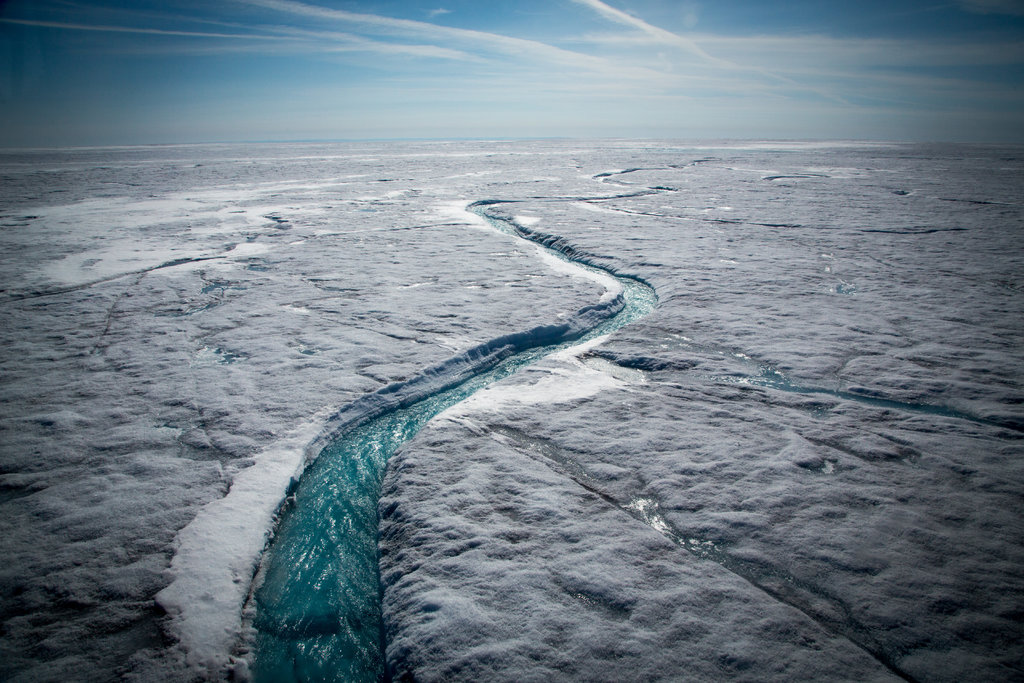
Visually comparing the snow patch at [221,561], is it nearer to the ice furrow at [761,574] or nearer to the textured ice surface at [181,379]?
the textured ice surface at [181,379]

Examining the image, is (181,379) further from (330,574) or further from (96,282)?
(96,282)

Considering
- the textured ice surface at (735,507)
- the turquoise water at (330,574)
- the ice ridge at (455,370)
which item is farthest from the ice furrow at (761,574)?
the ice ridge at (455,370)

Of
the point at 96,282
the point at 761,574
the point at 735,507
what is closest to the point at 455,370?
the point at 735,507

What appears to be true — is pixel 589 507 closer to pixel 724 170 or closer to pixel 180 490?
pixel 180 490

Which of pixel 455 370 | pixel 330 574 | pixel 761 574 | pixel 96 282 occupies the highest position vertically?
pixel 96 282

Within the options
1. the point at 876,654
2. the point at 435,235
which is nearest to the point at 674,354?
the point at 876,654

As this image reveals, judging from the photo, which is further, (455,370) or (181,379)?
(455,370)
